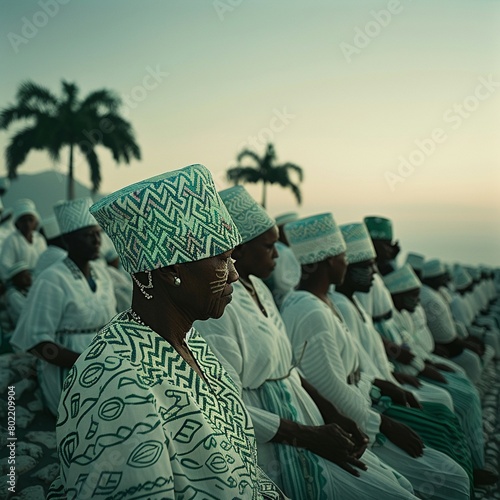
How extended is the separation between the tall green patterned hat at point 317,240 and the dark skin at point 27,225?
7451 mm

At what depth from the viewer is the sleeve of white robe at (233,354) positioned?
309 cm

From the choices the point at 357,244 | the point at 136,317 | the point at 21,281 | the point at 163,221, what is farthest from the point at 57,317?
the point at 21,281

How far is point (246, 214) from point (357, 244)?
Answer: 1.85m

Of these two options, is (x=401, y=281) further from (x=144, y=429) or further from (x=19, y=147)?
(x=19, y=147)

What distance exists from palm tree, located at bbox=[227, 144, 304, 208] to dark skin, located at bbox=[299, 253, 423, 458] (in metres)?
25.0

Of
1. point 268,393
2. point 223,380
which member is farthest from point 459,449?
point 223,380

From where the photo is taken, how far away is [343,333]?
423 centimetres

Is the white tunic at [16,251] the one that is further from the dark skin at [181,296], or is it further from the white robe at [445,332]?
the dark skin at [181,296]

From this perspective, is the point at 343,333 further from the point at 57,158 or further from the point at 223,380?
the point at 57,158

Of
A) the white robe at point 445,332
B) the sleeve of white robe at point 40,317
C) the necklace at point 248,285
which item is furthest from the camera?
the white robe at point 445,332

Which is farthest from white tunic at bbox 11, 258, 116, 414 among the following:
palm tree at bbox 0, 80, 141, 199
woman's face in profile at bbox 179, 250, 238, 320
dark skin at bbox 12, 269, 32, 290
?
palm tree at bbox 0, 80, 141, 199

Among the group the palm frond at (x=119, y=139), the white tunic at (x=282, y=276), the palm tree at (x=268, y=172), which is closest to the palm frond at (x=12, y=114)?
the palm frond at (x=119, y=139)

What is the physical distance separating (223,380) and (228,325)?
916 millimetres

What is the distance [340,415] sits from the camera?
3.72 meters
